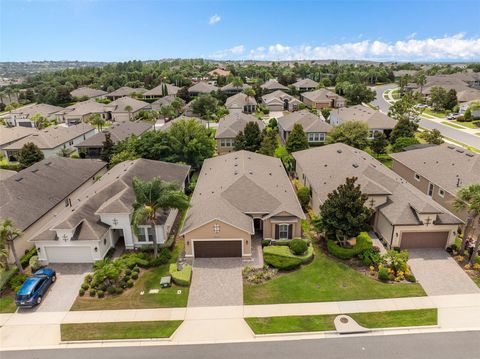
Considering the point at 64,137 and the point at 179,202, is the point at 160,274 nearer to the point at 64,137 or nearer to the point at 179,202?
the point at 179,202

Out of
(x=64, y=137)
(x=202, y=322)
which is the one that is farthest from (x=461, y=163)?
(x=64, y=137)

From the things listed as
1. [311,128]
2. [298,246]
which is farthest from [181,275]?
[311,128]

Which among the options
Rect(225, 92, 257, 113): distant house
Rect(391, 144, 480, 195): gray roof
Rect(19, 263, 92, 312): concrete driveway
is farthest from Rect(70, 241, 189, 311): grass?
Rect(225, 92, 257, 113): distant house

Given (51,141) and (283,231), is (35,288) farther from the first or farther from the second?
(51,141)

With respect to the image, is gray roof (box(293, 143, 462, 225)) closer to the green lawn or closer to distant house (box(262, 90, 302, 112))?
the green lawn

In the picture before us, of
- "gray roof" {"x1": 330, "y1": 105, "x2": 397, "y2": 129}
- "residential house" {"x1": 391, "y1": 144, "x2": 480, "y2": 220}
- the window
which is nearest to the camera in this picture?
the window

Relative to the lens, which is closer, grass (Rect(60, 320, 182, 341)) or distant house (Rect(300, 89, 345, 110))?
grass (Rect(60, 320, 182, 341))
